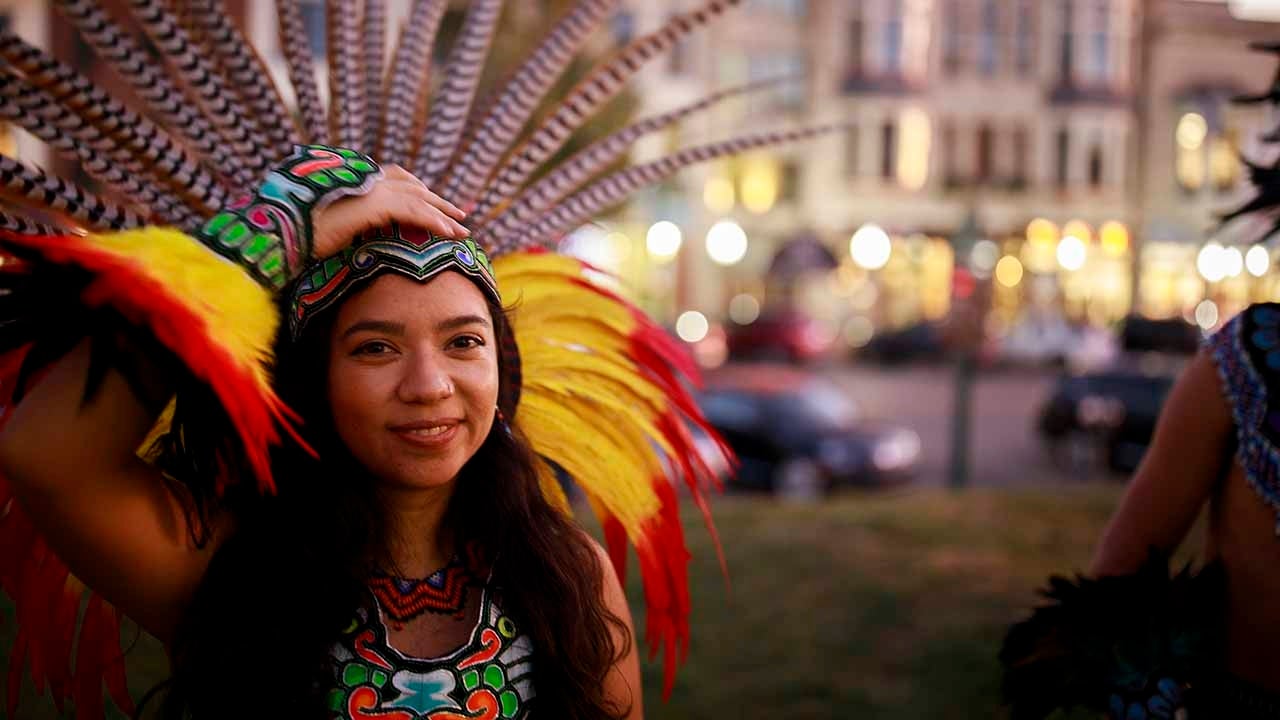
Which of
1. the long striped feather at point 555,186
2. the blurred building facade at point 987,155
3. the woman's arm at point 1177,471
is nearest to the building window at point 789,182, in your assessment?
the blurred building facade at point 987,155

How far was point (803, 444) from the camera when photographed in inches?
442

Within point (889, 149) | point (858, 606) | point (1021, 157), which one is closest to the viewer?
point (858, 606)

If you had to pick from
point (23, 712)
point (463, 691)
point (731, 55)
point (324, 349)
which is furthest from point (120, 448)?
point (731, 55)

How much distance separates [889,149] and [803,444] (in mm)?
23153

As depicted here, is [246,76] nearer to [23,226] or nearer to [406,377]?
[23,226]

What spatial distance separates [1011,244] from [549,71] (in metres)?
32.8

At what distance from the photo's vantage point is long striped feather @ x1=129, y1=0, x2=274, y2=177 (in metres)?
2.08

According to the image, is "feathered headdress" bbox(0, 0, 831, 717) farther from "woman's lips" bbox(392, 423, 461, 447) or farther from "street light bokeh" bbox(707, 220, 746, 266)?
"street light bokeh" bbox(707, 220, 746, 266)

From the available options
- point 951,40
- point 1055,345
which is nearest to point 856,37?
point 951,40

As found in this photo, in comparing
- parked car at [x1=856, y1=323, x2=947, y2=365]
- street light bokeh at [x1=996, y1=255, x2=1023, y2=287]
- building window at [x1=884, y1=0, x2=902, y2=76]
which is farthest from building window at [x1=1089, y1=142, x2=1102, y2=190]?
parked car at [x1=856, y1=323, x2=947, y2=365]

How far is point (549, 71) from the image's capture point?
2.32 m

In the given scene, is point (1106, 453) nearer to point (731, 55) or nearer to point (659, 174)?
point (659, 174)

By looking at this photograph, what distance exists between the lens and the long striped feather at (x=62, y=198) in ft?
5.94

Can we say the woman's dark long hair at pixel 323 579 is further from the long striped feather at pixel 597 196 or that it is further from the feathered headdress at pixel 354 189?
the long striped feather at pixel 597 196
